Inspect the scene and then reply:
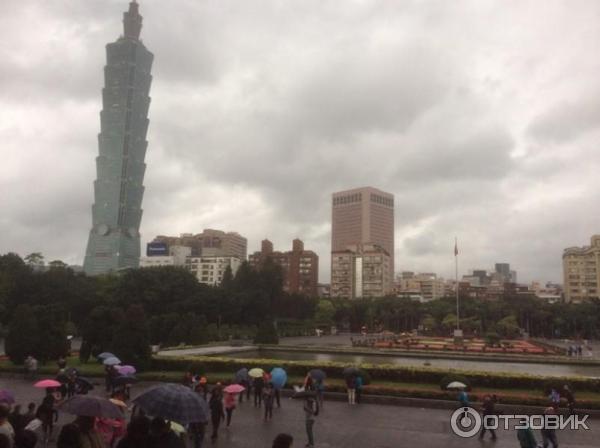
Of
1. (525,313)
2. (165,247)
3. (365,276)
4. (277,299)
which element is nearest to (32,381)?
(277,299)

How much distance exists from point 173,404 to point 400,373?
17532mm

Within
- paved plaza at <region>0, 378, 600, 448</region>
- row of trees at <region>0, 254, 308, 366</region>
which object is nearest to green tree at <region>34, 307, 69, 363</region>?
paved plaza at <region>0, 378, 600, 448</region>

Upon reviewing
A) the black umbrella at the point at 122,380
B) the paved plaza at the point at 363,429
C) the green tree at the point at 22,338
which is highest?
the green tree at the point at 22,338

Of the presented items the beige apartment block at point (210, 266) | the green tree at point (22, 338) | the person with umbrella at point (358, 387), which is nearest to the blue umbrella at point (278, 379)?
the person with umbrella at point (358, 387)

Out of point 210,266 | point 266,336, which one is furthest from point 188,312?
point 210,266

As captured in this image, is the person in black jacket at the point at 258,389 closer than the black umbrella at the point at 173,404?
No

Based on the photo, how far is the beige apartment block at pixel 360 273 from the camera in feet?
564

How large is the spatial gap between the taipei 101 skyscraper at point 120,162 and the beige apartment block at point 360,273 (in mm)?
73427

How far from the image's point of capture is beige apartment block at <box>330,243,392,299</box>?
6772 inches

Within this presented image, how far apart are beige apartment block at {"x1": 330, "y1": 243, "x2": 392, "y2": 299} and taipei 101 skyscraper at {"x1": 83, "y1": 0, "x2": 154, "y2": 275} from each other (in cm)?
7343

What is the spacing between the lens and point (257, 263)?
165 metres

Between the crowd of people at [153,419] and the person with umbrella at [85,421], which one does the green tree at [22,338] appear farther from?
the person with umbrella at [85,421]

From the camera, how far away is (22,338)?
2994 cm

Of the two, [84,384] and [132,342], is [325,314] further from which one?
[84,384]
